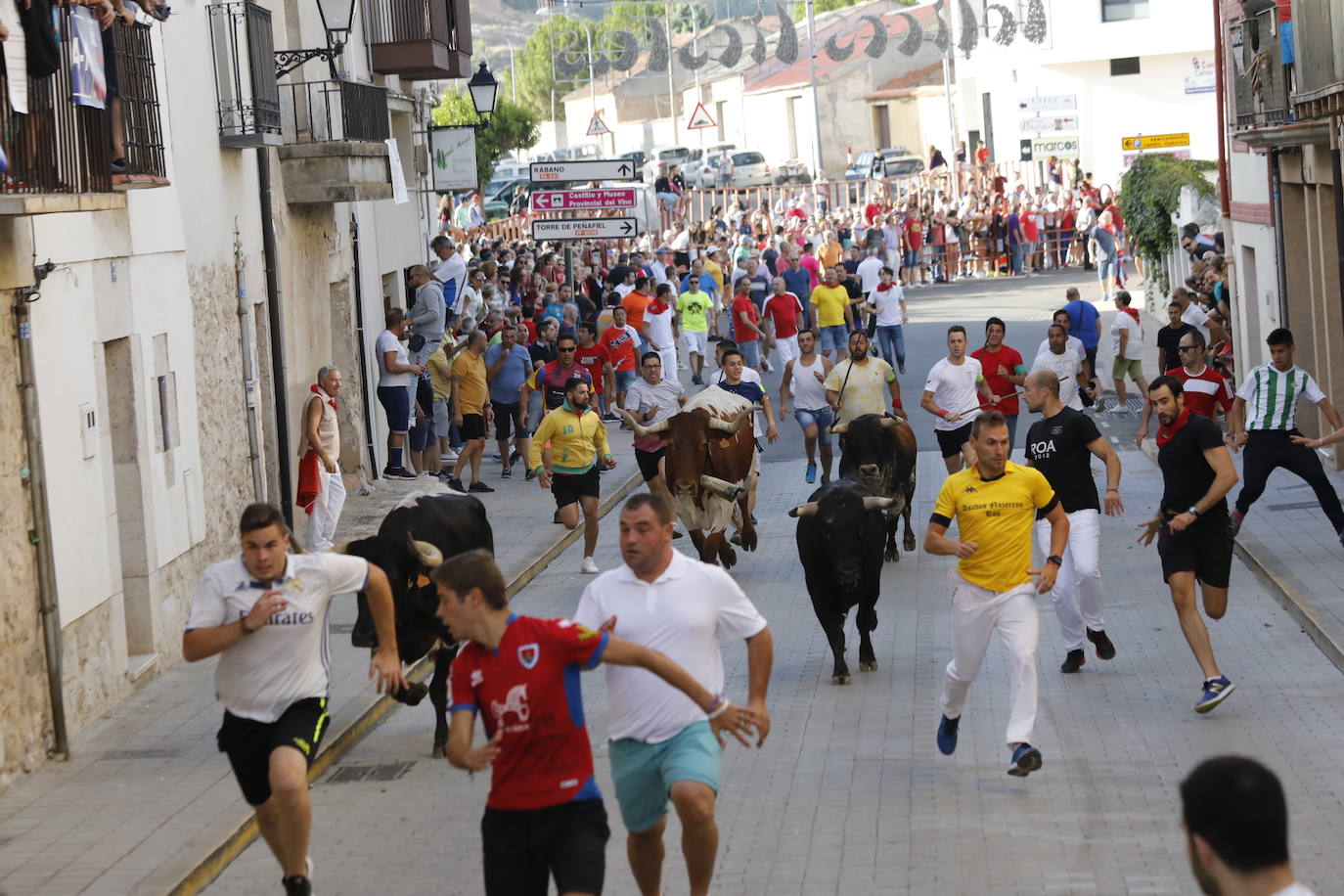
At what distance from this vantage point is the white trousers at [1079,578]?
12.1 metres

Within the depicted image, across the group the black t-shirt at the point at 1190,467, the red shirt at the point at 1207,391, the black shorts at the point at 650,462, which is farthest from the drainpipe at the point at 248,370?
the black t-shirt at the point at 1190,467

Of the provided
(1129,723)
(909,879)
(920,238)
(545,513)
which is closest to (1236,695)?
(1129,723)

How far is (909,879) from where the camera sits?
28.1ft

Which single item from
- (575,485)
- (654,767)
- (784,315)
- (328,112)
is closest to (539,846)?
(654,767)

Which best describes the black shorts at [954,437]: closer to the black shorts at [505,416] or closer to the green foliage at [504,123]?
the black shorts at [505,416]

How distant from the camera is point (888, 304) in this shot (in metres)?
30.3

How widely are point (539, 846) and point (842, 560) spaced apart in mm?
6351

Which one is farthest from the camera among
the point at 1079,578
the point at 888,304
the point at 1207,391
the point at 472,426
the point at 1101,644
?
the point at 888,304

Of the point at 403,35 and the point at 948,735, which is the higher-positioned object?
the point at 403,35

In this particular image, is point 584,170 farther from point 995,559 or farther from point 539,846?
point 539,846

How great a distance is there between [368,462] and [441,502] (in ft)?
35.6

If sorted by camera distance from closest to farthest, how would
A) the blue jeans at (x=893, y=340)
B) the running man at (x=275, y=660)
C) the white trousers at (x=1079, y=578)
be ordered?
the running man at (x=275, y=660) → the white trousers at (x=1079, y=578) → the blue jeans at (x=893, y=340)

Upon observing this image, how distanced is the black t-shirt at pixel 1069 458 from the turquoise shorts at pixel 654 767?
5.43 meters

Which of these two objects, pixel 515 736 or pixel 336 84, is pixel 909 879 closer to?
pixel 515 736
